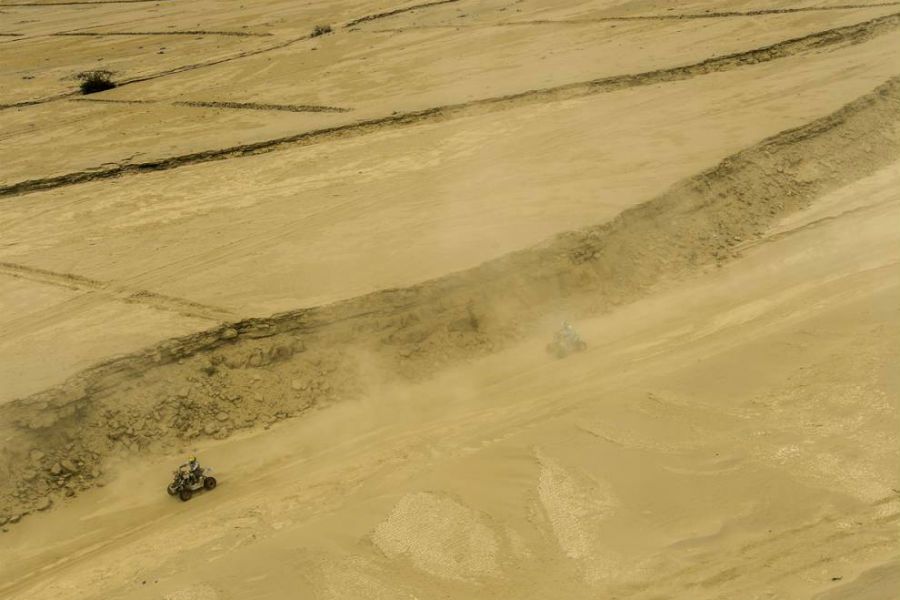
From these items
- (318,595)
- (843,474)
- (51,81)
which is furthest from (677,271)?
(51,81)

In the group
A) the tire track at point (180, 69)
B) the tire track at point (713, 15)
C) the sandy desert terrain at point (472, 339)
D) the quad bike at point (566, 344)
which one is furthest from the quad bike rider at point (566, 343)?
the tire track at point (180, 69)

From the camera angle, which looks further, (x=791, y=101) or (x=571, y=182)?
(x=791, y=101)

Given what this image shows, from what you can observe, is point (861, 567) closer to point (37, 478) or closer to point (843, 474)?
point (843, 474)

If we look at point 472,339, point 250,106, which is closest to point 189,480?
point 472,339

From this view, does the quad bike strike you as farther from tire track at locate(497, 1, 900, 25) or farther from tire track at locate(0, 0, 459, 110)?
tire track at locate(0, 0, 459, 110)

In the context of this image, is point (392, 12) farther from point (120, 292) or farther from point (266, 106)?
point (120, 292)

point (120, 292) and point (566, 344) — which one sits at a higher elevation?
point (120, 292)

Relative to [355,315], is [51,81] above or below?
above
